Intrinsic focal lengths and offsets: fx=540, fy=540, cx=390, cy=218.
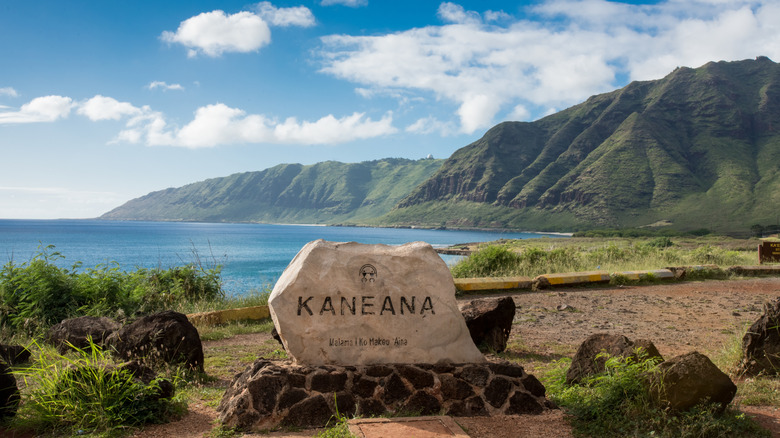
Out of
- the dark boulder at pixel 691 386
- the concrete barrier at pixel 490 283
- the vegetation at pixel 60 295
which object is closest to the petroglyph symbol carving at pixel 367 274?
the dark boulder at pixel 691 386

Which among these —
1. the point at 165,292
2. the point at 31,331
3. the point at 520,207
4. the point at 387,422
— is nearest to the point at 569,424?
the point at 387,422

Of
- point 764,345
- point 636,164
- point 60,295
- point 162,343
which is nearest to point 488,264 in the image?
point 764,345

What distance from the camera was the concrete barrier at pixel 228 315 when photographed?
1005 centimetres

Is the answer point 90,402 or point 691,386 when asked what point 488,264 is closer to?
point 691,386

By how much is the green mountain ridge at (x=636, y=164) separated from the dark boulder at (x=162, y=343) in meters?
86.8

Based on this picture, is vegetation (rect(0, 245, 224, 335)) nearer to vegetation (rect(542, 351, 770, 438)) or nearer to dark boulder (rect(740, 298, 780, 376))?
vegetation (rect(542, 351, 770, 438))

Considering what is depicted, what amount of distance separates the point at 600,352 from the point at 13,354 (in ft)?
21.1

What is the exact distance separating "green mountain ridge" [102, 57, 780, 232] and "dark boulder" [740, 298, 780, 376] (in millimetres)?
83446

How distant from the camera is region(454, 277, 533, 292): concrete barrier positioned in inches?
520

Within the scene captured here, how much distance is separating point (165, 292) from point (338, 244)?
7.14m

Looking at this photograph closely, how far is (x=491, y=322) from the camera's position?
25.6ft

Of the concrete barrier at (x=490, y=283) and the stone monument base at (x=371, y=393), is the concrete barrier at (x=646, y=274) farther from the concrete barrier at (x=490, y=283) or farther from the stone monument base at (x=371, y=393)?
the stone monument base at (x=371, y=393)

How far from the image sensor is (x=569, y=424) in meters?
4.85

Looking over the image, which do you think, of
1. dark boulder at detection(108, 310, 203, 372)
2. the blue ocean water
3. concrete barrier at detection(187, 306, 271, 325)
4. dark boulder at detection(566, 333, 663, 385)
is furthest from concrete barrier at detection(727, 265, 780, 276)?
dark boulder at detection(108, 310, 203, 372)
